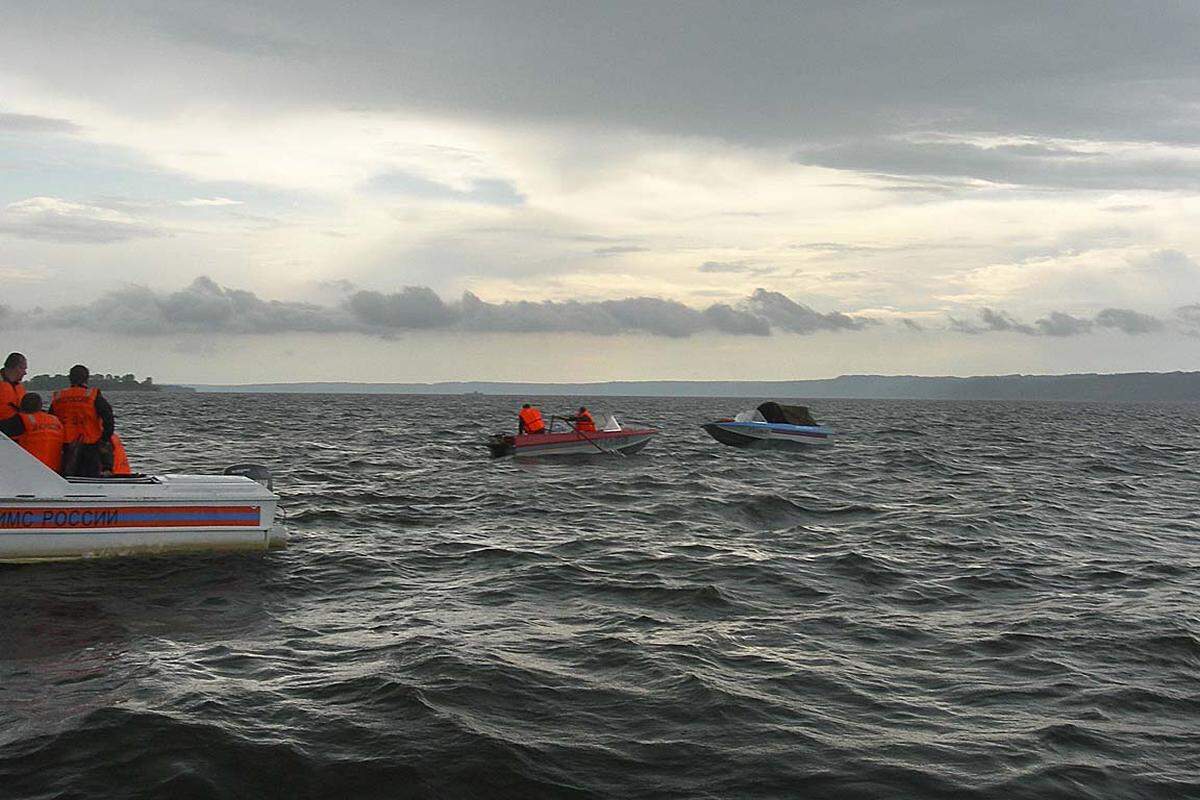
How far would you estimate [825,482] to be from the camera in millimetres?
27641

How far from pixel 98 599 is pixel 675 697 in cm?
726

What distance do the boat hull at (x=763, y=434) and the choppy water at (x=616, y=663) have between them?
20.4m

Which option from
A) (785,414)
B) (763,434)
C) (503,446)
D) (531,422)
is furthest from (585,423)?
(785,414)

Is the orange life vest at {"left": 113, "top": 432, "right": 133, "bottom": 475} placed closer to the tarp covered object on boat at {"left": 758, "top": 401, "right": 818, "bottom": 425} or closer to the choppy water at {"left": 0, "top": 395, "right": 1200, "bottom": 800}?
the choppy water at {"left": 0, "top": 395, "right": 1200, "bottom": 800}

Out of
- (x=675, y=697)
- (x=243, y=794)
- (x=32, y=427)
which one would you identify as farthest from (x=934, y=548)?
(x=32, y=427)

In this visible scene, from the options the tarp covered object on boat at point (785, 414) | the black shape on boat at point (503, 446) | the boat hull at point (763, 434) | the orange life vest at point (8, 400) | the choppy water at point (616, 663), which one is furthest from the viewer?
the tarp covered object on boat at point (785, 414)

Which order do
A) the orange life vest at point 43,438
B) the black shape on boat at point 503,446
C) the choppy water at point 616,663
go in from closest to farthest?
the choppy water at point 616,663
the orange life vest at point 43,438
the black shape on boat at point 503,446

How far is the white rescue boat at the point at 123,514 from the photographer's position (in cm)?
1191

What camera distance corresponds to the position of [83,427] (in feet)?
42.2

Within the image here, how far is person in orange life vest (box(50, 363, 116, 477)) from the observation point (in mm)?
12688

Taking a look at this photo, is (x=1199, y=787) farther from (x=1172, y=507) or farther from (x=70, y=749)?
(x=1172, y=507)

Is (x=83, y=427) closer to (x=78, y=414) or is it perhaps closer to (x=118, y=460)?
(x=78, y=414)

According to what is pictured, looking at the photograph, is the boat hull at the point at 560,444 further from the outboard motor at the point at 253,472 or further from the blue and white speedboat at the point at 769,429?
the outboard motor at the point at 253,472

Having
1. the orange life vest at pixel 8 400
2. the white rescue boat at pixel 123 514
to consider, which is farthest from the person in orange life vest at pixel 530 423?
the orange life vest at pixel 8 400
